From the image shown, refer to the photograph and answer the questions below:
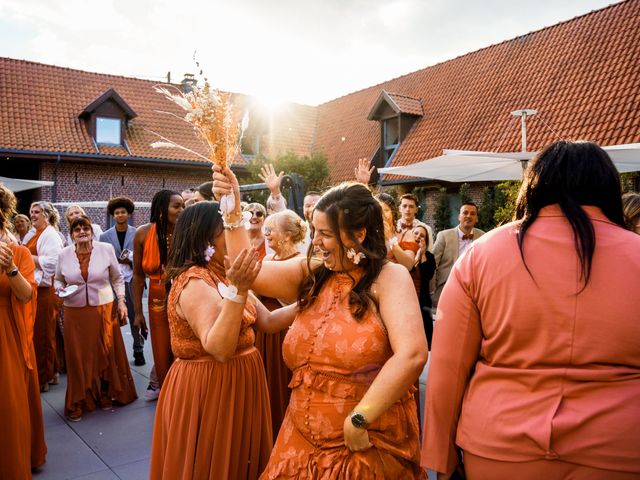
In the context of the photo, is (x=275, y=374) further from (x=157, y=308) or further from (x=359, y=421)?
(x=359, y=421)

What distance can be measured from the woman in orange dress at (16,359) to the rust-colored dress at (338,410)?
237cm

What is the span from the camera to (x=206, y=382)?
2.86 meters

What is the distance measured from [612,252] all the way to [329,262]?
1099mm

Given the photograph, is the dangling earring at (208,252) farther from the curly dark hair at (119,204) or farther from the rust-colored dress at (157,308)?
the curly dark hair at (119,204)

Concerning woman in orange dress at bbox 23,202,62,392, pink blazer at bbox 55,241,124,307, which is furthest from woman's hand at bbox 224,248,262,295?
woman in orange dress at bbox 23,202,62,392

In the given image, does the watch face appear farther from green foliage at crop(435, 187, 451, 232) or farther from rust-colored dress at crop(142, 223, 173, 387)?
green foliage at crop(435, 187, 451, 232)

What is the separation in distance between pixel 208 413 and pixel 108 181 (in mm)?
20583

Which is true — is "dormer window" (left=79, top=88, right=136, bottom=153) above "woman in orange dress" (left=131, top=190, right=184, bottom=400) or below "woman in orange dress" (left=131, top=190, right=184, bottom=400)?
above

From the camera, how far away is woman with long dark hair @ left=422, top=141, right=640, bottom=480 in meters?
1.72

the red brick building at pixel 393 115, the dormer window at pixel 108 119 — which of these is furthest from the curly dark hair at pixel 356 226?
the dormer window at pixel 108 119

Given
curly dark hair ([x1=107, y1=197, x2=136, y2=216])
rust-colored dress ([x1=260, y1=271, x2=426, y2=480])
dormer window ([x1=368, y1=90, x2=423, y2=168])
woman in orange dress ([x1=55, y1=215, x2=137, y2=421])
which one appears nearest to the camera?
rust-colored dress ([x1=260, y1=271, x2=426, y2=480])

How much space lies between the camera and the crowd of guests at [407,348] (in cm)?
174

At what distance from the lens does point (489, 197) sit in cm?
1567

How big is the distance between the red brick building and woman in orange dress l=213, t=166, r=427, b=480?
527 inches
